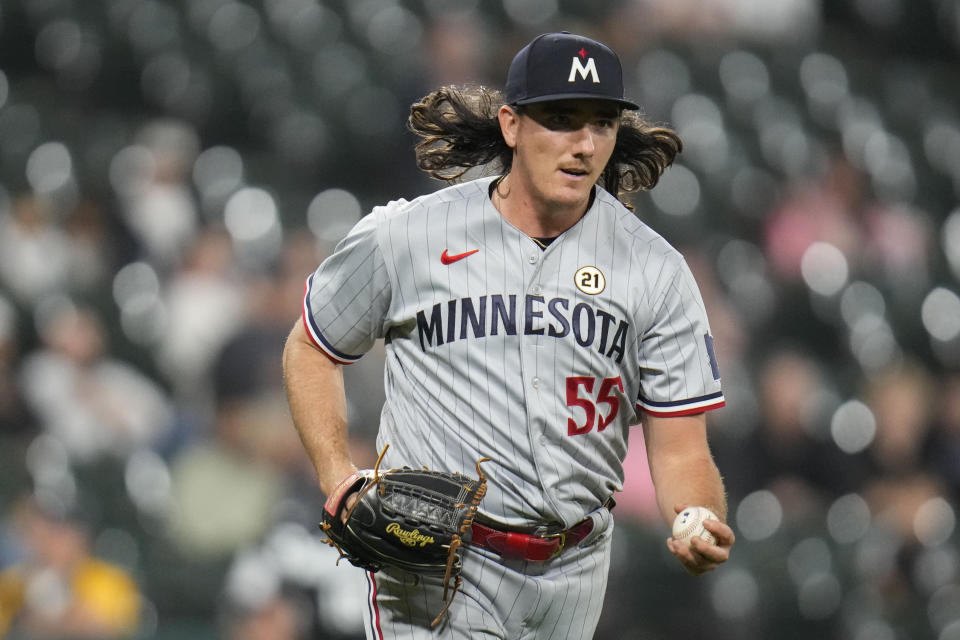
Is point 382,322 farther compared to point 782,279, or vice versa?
point 782,279

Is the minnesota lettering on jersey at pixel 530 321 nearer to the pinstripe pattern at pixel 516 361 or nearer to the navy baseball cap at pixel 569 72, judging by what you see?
the pinstripe pattern at pixel 516 361

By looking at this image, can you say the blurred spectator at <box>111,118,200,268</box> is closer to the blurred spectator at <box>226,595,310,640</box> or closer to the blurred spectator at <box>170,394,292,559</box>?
the blurred spectator at <box>170,394,292,559</box>

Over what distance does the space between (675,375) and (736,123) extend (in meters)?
5.39

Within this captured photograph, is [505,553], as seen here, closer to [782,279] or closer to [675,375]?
[675,375]

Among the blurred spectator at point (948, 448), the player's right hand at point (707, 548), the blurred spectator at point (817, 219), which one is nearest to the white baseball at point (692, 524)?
the player's right hand at point (707, 548)

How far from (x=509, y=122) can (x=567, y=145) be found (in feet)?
0.55

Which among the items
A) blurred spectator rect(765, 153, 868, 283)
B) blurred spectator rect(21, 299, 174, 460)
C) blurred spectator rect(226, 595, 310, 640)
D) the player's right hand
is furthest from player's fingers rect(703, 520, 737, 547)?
blurred spectator rect(765, 153, 868, 283)

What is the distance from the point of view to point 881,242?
23.8 ft

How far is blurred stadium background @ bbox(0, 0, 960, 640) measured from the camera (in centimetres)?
480

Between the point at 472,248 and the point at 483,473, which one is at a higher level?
the point at 472,248

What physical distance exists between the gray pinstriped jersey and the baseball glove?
13 centimetres

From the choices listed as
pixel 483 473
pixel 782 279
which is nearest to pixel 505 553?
pixel 483 473

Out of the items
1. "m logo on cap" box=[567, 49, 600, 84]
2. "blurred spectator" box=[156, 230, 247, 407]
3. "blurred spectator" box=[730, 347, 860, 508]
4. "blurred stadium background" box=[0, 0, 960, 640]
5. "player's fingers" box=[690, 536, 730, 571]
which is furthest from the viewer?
"blurred spectator" box=[730, 347, 860, 508]

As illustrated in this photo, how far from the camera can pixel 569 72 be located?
248 centimetres
